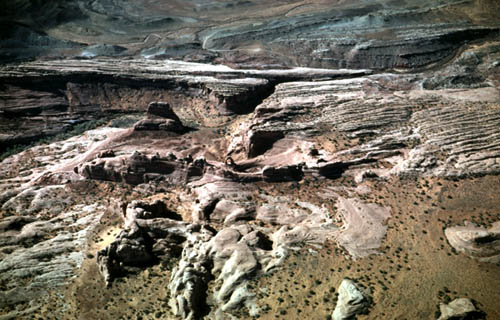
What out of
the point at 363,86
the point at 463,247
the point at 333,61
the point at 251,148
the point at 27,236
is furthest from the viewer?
the point at 333,61

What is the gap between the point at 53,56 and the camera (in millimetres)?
65938

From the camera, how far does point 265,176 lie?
112 feet

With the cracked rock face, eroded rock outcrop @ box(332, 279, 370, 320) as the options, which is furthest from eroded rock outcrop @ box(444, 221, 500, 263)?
eroded rock outcrop @ box(332, 279, 370, 320)

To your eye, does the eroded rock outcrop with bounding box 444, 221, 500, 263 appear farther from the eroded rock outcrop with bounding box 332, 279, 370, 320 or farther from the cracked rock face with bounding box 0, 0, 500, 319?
the eroded rock outcrop with bounding box 332, 279, 370, 320

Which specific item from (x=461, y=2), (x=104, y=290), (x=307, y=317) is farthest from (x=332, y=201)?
(x=461, y=2)

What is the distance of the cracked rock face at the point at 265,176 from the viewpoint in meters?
22.9

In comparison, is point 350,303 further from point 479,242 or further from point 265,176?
point 265,176

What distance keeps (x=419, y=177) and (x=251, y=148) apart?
1670cm

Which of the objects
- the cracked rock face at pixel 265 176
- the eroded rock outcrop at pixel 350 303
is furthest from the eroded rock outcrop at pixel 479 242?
the eroded rock outcrop at pixel 350 303

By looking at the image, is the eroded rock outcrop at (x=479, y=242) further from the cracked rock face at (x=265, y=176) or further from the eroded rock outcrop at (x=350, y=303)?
the eroded rock outcrop at (x=350, y=303)

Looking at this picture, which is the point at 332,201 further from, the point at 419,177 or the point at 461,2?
the point at 461,2

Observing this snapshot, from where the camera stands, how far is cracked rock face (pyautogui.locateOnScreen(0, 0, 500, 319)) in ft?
75.1

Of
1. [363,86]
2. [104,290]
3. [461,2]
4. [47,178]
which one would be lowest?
[104,290]

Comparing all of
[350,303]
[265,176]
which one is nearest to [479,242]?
[350,303]
